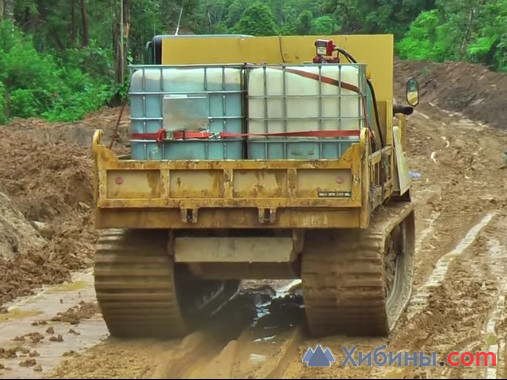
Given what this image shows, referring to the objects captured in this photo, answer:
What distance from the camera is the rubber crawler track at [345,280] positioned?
892 centimetres

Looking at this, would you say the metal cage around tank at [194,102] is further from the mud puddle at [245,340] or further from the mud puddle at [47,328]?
the mud puddle at [47,328]

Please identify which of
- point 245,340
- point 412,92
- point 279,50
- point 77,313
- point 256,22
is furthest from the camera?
point 256,22

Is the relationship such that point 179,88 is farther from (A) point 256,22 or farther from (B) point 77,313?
(A) point 256,22

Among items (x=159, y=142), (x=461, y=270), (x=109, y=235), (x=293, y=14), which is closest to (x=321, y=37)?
(x=159, y=142)

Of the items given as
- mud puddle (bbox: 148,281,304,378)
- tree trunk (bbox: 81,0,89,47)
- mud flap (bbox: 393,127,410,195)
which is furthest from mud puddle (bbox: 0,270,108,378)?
tree trunk (bbox: 81,0,89,47)

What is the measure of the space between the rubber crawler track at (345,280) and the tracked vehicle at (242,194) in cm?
1

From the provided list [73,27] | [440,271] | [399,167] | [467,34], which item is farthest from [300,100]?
[467,34]

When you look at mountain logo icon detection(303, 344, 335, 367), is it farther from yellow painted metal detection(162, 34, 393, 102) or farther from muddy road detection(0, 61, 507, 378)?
yellow painted metal detection(162, 34, 393, 102)

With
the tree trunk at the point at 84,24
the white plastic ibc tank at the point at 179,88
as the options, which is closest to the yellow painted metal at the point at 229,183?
the white plastic ibc tank at the point at 179,88

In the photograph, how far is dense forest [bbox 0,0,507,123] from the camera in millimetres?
31969

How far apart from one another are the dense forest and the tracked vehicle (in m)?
7.34

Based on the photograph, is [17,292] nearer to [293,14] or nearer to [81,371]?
[81,371]

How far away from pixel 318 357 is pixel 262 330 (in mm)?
1537

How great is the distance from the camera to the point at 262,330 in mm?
10141
